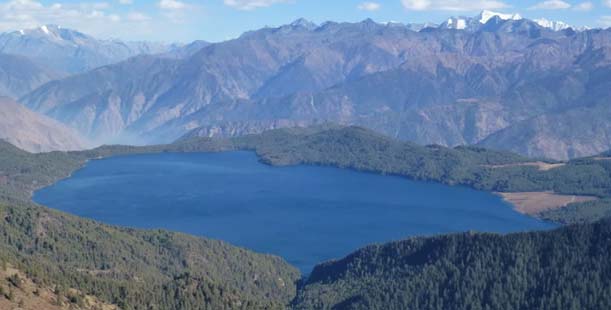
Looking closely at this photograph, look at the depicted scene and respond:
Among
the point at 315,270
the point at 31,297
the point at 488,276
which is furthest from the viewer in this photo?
the point at 315,270

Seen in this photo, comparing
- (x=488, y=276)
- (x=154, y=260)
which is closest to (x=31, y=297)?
(x=154, y=260)

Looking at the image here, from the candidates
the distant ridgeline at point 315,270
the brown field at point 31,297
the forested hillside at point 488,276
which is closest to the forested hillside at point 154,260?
the distant ridgeline at point 315,270

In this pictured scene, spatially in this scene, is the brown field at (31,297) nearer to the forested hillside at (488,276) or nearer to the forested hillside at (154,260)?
the forested hillside at (154,260)

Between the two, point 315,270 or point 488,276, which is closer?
point 488,276

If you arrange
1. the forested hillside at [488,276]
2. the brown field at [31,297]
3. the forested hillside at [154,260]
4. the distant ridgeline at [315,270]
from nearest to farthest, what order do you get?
the brown field at [31,297] < the distant ridgeline at [315,270] < the forested hillside at [154,260] < the forested hillside at [488,276]

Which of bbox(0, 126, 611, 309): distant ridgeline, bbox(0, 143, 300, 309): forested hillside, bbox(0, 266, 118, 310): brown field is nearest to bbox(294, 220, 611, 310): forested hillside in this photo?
bbox(0, 126, 611, 309): distant ridgeline

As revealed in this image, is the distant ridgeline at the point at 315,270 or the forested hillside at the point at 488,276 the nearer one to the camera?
the distant ridgeline at the point at 315,270

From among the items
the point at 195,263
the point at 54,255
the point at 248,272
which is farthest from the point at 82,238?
the point at 248,272

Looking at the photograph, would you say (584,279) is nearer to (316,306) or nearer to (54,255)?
(316,306)

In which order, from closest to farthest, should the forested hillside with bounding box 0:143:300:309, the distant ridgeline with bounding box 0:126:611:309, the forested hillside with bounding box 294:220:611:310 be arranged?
the distant ridgeline with bounding box 0:126:611:309 → the forested hillside with bounding box 0:143:300:309 → the forested hillside with bounding box 294:220:611:310

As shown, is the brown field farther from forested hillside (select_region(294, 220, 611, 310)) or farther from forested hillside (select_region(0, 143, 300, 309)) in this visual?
forested hillside (select_region(294, 220, 611, 310))

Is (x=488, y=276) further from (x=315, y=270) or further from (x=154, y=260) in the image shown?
(x=154, y=260)

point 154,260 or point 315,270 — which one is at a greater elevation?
point 315,270
